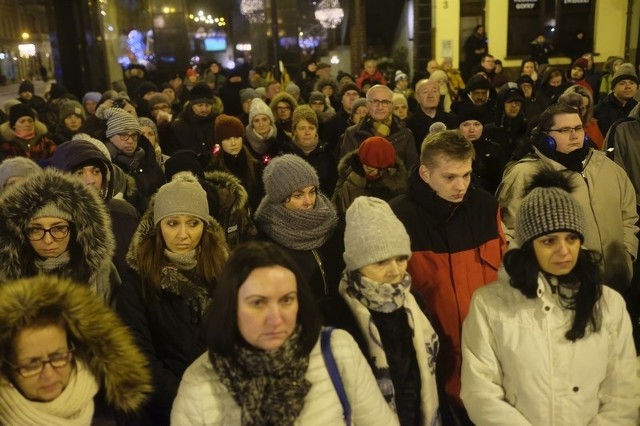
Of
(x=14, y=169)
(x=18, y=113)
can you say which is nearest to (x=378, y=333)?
(x=14, y=169)

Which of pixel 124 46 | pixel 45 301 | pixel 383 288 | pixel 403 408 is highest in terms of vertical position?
pixel 124 46

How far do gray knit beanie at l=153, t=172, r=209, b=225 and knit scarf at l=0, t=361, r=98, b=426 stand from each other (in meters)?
1.14

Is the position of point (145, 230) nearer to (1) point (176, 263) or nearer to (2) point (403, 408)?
(1) point (176, 263)

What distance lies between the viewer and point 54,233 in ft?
10.8

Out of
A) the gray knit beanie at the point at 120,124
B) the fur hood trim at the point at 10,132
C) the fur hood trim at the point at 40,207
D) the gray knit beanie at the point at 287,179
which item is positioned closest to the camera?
the fur hood trim at the point at 40,207

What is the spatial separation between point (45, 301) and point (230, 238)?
2481mm

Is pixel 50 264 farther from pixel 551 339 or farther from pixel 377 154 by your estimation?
pixel 377 154

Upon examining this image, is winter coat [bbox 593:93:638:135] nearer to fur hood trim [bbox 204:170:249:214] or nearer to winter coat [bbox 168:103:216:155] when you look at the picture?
winter coat [bbox 168:103:216:155]

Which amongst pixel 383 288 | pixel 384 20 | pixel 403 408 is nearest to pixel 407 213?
pixel 383 288

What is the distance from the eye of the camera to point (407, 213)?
3.61 meters

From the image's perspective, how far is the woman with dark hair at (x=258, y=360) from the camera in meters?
2.26

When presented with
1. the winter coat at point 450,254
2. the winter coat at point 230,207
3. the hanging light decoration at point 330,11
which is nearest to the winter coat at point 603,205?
the winter coat at point 450,254

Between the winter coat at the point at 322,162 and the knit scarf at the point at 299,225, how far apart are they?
2626mm

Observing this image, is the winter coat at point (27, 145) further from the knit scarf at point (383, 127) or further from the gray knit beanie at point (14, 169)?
the knit scarf at point (383, 127)
